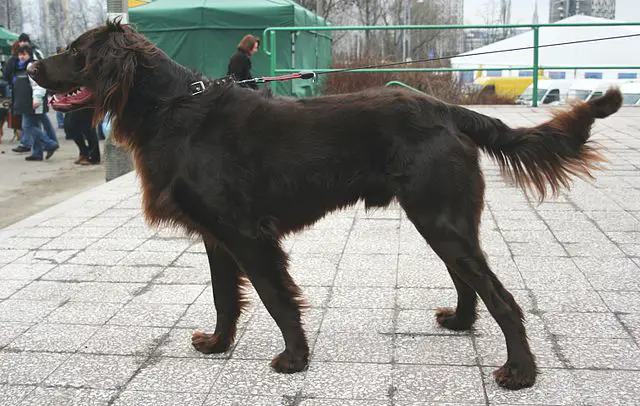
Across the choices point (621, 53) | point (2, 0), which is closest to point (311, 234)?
point (621, 53)


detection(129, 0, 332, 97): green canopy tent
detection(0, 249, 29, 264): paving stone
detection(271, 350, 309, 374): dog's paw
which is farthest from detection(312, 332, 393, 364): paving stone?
detection(129, 0, 332, 97): green canopy tent

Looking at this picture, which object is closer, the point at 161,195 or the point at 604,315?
the point at 161,195

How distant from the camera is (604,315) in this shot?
12.6 feet

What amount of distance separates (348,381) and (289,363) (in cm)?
29

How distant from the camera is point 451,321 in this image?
371 cm

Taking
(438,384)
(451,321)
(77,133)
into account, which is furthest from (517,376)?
(77,133)

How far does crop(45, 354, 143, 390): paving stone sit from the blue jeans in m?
9.89

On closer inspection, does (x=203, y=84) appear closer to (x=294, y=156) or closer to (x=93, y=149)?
(x=294, y=156)

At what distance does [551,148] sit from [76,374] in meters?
2.47

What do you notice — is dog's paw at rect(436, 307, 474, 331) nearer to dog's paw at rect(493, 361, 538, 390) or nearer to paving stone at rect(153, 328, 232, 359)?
dog's paw at rect(493, 361, 538, 390)

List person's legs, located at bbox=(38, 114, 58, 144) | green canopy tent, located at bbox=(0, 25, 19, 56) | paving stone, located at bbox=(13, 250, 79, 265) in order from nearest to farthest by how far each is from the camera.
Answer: paving stone, located at bbox=(13, 250, 79, 265)
person's legs, located at bbox=(38, 114, 58, 144)
green canopy tent, located at bbox=(0, 25, 19, 56)

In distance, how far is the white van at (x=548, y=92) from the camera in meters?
14.9

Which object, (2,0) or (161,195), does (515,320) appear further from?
(2,0)

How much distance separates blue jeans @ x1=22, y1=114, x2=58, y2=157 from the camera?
12.3 m
